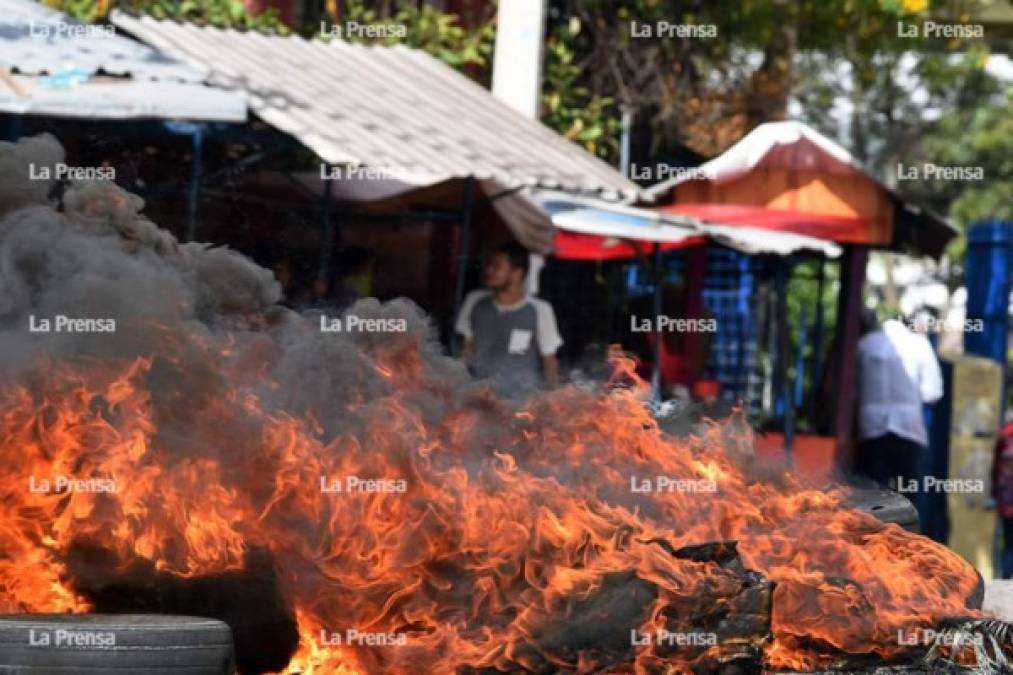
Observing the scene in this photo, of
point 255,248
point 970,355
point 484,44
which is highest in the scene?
point 484,44

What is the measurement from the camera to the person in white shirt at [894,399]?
1409 centimetres

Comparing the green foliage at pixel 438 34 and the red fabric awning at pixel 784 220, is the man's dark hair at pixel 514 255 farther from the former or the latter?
the green foliage at pixel 438 34

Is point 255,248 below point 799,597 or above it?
above

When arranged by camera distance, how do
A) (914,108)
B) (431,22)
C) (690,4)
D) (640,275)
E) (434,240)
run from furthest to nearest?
(914,108), (690,4), (431,22), (640,275), (434,240)

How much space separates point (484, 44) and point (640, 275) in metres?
3.01

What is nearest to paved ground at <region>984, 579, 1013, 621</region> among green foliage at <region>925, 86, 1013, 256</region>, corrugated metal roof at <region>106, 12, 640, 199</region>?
corrugated metal roof at <region>106, 12, 640, 199</region>

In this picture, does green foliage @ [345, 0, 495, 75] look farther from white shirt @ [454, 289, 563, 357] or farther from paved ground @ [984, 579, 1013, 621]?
paved ground @ [984, 579, 1013, 621]

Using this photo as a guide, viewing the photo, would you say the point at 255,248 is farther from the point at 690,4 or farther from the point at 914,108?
the point at 914,108

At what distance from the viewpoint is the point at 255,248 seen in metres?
10.1

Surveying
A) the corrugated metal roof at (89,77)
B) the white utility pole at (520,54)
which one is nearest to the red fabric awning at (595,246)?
the white utility pole at (520,54)

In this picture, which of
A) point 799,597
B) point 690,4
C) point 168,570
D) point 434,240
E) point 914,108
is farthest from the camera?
point 914,108

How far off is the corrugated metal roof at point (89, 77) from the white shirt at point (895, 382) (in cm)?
521

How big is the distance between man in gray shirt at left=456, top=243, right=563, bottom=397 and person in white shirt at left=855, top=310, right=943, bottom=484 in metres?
3.63

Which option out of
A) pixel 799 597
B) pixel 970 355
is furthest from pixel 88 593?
pixel 970 355
